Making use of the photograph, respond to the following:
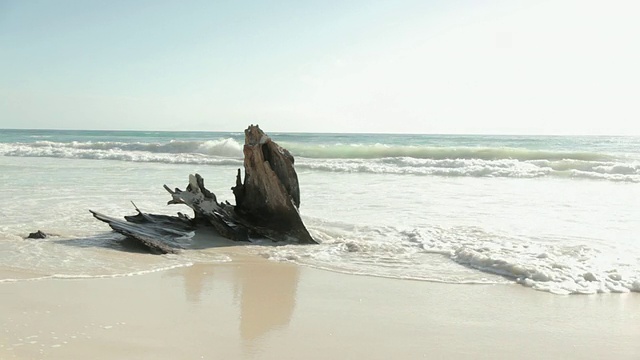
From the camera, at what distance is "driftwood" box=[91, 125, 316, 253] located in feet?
22.4

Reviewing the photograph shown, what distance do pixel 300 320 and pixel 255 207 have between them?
348 centimetres

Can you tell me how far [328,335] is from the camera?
3488 millimetres

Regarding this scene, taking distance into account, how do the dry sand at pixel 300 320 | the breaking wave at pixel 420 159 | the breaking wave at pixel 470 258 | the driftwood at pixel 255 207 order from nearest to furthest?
the dry sand at pixel 300 320 → the breaking wave at pixel 470 258 → the driftwood at pixel 255 207 → the breaking wave at pixel 420 159

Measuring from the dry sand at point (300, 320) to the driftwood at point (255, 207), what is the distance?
5.92ft

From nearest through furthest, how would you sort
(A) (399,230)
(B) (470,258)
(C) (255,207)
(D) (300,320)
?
(D) (300,320), (B) (470,258), (C) (255,207), (A) (399,230)

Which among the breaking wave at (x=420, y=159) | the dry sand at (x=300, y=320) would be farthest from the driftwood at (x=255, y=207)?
the breaking wave at (x=420, y=159)

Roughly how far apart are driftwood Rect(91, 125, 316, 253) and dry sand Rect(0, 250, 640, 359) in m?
1.81

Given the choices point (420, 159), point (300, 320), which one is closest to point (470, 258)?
point (300, 320)

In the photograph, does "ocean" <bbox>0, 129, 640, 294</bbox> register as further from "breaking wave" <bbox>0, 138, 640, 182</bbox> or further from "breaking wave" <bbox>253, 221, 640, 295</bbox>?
"breaking wave" <bbox>0, 138, 640, 182</bbox>

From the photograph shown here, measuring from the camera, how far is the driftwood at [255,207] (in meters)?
6.82

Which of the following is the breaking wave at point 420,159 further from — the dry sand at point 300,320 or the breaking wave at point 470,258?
the dry sand at point 300,320

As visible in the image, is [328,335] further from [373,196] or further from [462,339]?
[373,196]

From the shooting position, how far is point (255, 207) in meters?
7.17

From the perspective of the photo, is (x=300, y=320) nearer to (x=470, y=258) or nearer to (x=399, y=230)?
Result: (x=470, y=258)
